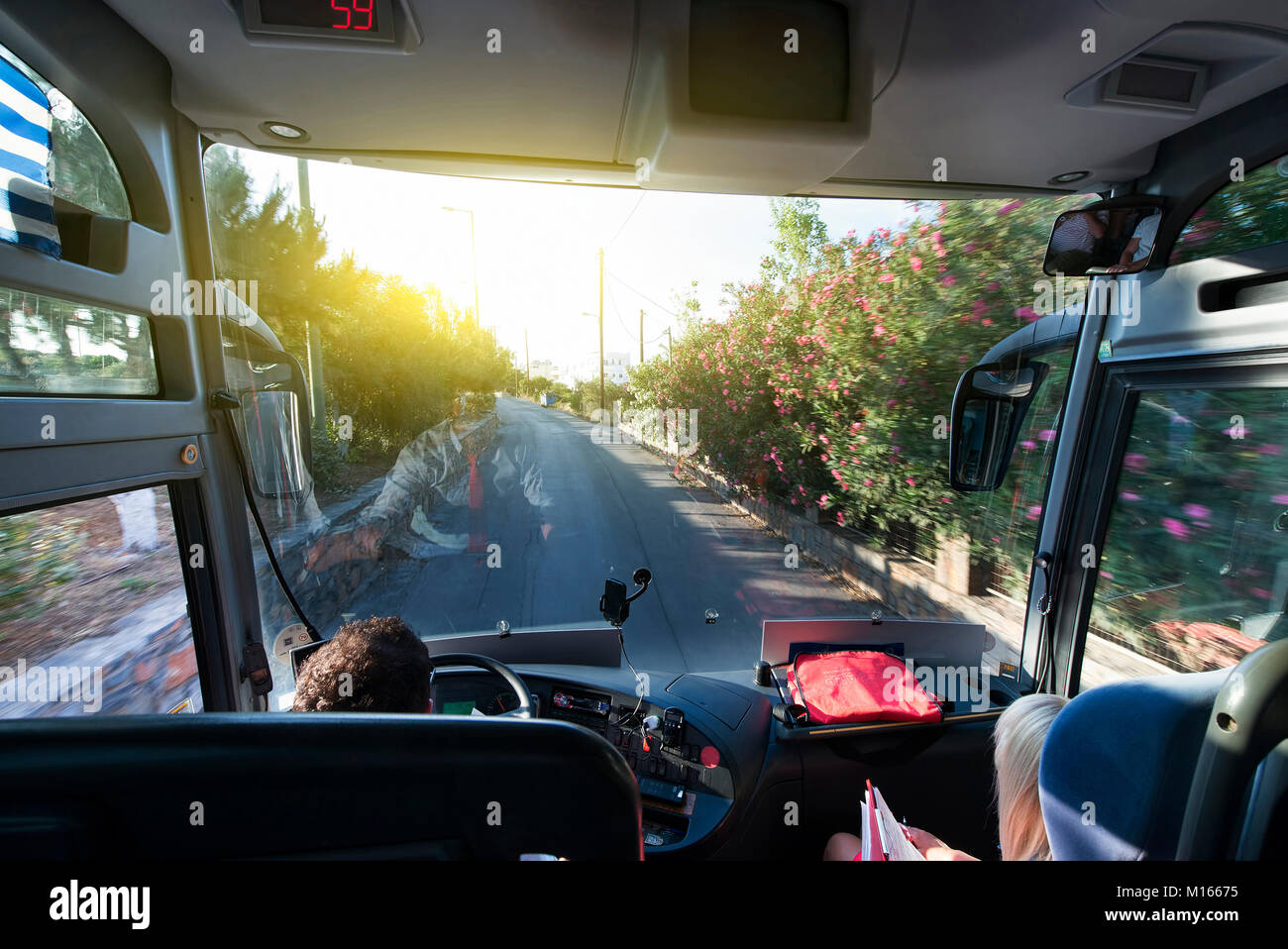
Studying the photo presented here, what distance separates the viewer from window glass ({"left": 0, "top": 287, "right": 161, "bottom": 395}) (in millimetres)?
1137

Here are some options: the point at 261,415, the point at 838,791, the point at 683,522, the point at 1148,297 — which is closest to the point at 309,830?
the point at 261,415

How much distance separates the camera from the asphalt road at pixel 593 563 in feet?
7.32

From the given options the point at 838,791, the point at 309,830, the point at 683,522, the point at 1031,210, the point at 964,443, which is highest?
the point at 1031,210

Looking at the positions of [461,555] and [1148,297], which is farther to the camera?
[461,555]

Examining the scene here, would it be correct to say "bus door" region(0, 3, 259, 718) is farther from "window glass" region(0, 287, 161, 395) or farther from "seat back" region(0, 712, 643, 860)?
"seat back" region(0, 712, 643, 860)

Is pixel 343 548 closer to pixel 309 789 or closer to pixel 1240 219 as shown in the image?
pixel 309 789

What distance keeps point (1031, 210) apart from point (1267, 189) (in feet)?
2.84

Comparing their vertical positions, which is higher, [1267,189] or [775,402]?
[1267,189]

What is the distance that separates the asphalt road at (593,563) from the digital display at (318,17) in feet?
5.11

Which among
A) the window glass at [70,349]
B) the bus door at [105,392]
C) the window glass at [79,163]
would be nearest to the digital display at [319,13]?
the bus door at [105,392]

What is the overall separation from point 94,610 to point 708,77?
6.49 feet

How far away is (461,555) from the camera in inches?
89.1

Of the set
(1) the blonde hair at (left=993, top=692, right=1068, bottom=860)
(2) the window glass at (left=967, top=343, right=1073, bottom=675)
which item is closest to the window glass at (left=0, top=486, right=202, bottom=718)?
(1) the blonde hair at (left=993, top=692, right=1068, bottom=860)
